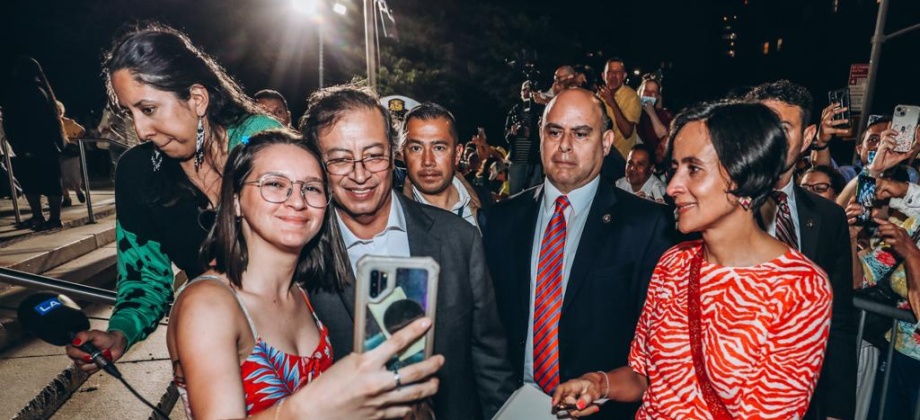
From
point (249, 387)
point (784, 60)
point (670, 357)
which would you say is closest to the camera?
point (249, 387)

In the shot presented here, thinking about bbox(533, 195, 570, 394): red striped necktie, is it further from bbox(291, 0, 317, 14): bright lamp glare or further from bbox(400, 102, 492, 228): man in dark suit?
bbox(291, 0, 317, 14): bright lamp glare

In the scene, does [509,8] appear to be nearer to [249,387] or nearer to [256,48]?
[256,48]

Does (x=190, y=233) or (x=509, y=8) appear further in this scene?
(x=509, y=8)

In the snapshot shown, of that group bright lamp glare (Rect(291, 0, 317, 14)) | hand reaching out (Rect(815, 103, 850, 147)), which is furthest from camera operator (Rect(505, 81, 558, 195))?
bright lamp glare (Rect(291, 0, 317, 14))

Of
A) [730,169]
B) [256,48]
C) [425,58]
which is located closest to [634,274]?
[730,169]

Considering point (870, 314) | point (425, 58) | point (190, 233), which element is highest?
point (425, 58)

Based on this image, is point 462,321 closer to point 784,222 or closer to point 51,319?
point 51,319

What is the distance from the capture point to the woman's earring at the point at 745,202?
1.68m

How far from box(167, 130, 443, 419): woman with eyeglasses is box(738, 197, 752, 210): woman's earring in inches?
48.0

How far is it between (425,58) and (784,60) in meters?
25.1

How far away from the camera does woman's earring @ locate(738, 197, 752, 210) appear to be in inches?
66.2

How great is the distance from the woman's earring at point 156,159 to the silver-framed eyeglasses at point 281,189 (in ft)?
3.10

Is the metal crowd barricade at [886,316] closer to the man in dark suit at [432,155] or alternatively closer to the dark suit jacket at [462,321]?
the dark suit jacket at [462,321]

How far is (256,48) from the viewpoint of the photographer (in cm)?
2012
